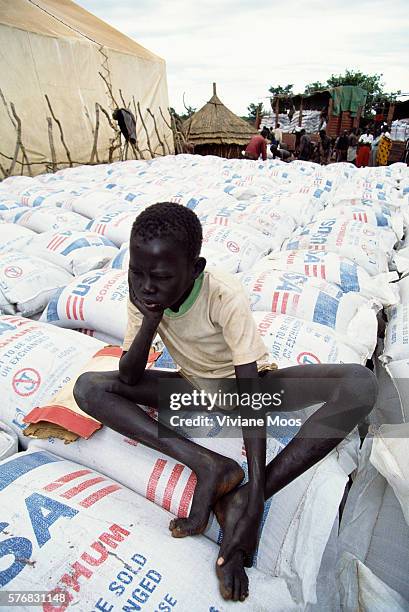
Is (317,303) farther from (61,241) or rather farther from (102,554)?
(61,241)

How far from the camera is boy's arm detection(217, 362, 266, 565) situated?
743mm

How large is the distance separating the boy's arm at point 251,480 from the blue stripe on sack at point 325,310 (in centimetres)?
70

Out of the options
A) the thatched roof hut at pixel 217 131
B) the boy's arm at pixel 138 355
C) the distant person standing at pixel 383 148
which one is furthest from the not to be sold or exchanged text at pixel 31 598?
the thatched roof hut at pixel 217 131

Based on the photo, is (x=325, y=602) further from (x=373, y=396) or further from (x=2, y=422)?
(x=2, y=422)

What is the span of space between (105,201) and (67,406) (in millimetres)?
2199

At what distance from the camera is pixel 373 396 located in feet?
2.75

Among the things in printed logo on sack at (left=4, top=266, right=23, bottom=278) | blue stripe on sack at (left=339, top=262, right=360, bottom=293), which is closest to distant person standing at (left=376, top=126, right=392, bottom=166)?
blue stripe on sack at (left=339, top=262, right=360, bottom=293)

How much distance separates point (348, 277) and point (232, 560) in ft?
4.09

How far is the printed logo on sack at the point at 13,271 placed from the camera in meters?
1.77

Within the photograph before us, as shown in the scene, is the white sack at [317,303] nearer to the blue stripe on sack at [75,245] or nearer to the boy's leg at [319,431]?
the boy's leg at [319,431]

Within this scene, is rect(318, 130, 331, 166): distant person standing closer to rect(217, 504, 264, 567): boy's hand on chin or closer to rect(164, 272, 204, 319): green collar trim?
rect(164, 272, 204, 319): green collar trim

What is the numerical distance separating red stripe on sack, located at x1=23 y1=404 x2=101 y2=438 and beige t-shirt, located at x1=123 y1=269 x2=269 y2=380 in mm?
216

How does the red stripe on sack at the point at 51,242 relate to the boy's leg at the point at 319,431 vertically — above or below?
above

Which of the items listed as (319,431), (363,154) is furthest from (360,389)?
(363,154)
